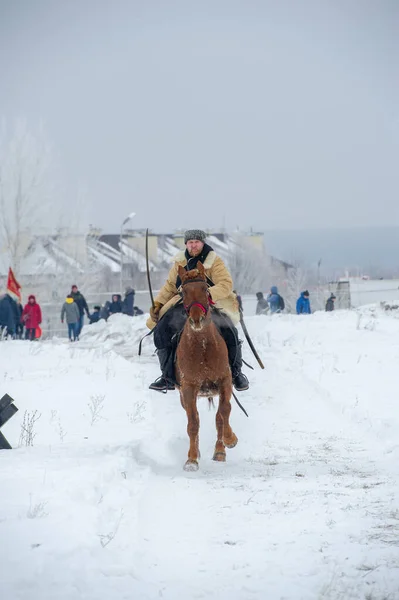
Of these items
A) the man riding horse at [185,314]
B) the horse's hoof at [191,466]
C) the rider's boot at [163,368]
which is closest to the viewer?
the horse's hoof at [191,466]

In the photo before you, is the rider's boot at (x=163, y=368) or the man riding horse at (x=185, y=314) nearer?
the man riding horse at (x=185, y=314)

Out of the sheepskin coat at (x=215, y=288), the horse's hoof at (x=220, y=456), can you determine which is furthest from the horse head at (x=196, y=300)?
the horse's hoof at (x=220, y=456)

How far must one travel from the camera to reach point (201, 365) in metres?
9.16

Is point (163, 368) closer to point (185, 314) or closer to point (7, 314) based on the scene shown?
point (185, 314)

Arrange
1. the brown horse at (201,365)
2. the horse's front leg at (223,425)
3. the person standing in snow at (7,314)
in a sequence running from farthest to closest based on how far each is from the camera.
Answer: the person standing in snow at (7,314) → the horse's front leg at (223,425) → the brown horse at (201,365)

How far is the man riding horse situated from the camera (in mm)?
9836

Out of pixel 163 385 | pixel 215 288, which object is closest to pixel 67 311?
pixel 163 385

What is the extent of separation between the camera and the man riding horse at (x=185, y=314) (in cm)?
984

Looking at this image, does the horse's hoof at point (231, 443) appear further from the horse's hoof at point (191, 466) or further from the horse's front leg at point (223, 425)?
the horse's hoof at point (191, 466)

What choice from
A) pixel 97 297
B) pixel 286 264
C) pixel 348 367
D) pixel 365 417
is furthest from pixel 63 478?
pixel 286 264

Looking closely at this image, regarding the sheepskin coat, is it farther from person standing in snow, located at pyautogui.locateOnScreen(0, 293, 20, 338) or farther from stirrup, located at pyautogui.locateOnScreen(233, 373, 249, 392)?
person standing in snow, located at pyautogui.locateOnScreen(0, 293, 20, 338)

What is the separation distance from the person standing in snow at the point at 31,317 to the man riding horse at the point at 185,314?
20.2m

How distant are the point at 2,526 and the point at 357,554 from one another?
2368 millimetres

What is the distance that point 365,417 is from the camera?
38.1ft
